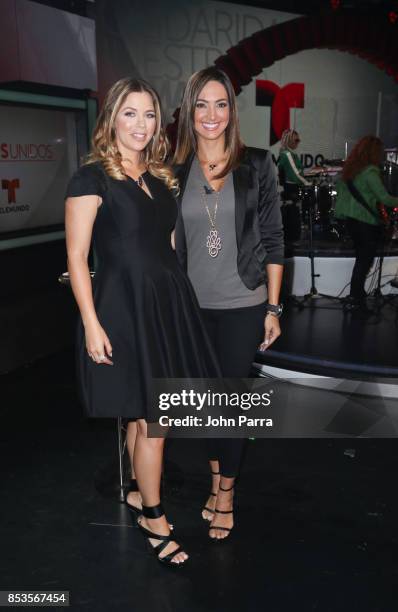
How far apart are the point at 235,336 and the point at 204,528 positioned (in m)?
0.76

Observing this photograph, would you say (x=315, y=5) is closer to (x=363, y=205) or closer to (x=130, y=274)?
(x=363, y=205)

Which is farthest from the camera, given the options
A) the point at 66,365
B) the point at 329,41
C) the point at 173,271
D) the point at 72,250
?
the point at 329,41

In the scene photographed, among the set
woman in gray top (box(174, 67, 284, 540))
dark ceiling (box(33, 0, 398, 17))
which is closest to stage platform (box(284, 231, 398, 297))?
dark ceiling (box(33, 0, 398, 17))

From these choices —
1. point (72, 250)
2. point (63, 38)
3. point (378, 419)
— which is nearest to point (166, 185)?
point (72, 250)

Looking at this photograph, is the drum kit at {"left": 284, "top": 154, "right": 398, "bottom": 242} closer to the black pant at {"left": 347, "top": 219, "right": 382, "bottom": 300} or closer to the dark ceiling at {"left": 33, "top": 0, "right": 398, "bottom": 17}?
the black pant at {"left": 347, "top": 219, "right": 382, "bottom": 300}

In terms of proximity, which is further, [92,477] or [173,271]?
[92,477]

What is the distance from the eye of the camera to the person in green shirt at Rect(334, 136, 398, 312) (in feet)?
16.9

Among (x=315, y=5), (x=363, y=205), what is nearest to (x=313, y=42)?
(x=315, y=5)

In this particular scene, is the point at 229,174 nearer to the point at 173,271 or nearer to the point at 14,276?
the point at 173,271

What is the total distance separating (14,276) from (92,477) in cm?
239

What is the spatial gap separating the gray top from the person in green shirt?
3.36 m

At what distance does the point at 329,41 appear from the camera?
26.6 ft

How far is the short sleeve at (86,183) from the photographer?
1844 millimetres

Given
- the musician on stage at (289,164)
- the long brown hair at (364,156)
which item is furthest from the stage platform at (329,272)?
the musician on stage at (289,164)
